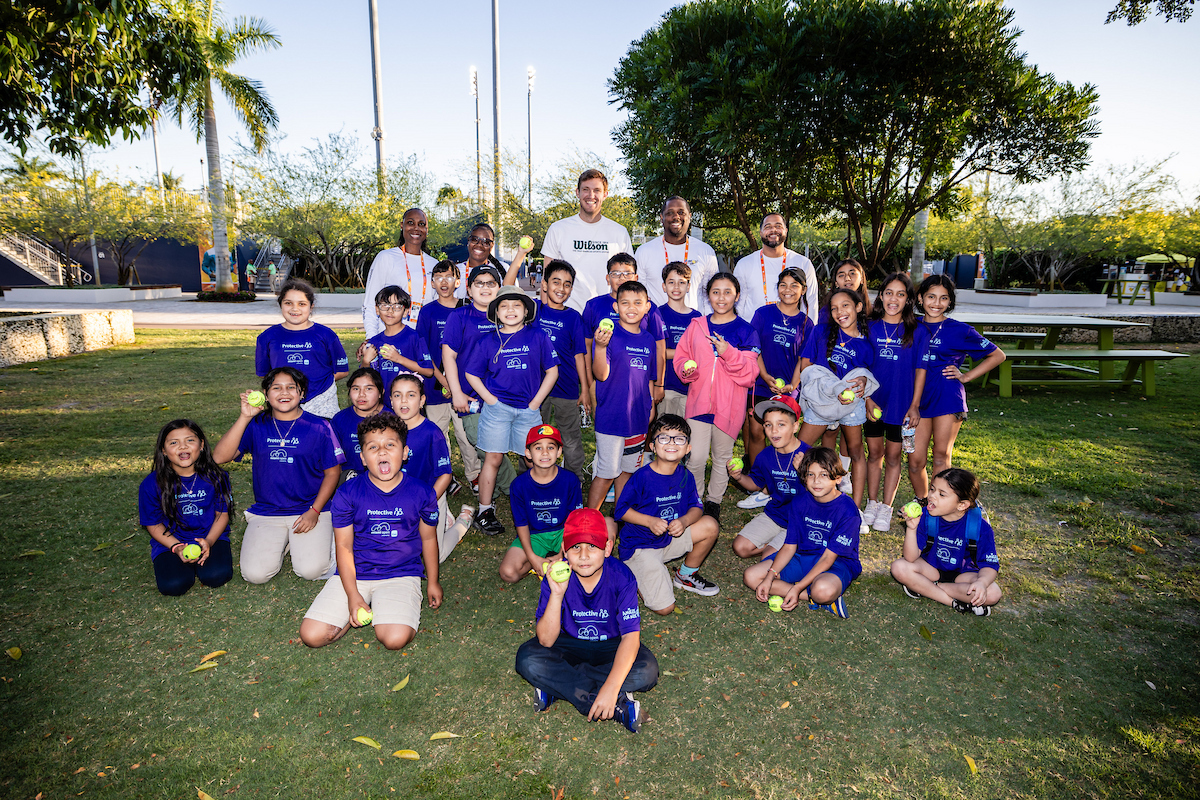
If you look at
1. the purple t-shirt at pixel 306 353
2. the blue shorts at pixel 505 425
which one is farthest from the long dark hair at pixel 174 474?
the blue shorts at pixel 505 425

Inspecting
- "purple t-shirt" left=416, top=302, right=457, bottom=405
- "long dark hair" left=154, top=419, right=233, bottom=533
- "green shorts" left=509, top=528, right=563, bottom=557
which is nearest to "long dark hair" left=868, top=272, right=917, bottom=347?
"green shorts" left=509, top=528, right=563, bottom=557

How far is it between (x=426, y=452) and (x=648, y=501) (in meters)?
1.58

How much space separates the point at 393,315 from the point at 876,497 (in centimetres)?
438

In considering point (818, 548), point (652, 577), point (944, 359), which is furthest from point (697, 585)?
point (944, 359)

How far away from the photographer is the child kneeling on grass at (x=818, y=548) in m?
3.96

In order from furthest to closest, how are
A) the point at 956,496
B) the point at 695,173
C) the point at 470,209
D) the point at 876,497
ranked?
the point at 470,209 → the point at 695,173 → the point at 876,497 → the point at 956,496

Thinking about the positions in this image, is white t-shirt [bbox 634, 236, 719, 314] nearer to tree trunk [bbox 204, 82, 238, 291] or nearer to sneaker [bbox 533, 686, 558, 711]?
sneaker [bbox 533, 686, 558, 711]

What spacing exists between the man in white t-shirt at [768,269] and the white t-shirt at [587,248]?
1.13 m

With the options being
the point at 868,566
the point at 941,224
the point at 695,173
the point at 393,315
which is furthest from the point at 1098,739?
the point at 941,224

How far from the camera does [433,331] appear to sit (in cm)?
560

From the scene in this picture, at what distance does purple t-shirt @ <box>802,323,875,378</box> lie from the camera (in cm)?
502

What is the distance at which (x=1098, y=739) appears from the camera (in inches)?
116

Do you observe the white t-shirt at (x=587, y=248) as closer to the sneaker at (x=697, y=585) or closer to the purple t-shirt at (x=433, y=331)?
A: the purple t-shirt at (x=433, y=331)

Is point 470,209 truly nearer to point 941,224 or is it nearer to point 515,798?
point 941,224
